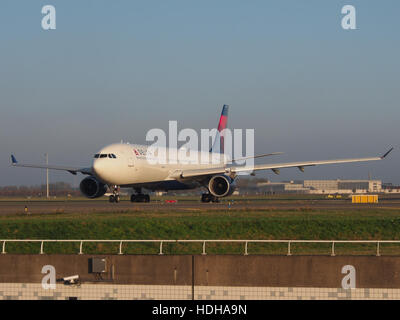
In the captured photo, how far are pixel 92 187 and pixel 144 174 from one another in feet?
16.8

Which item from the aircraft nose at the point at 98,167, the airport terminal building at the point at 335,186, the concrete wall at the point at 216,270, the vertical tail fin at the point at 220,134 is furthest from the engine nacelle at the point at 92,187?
the airport terminal building at the point at 335,186

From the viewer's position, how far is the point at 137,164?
192ft

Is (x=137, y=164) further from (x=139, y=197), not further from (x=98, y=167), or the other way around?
(x=139, y=197)

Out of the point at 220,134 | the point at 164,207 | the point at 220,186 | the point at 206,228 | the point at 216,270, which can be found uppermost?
the point at 220,134

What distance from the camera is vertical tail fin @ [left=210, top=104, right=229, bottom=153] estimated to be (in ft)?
261

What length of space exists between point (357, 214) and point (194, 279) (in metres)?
19.1

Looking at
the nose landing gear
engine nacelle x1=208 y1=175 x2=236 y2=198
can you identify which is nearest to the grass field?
engine nacelle x1=208 y1=175 x2=236 y2=198

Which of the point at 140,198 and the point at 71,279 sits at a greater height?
the point at 140,198

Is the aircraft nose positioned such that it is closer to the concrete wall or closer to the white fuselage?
the white fuselage

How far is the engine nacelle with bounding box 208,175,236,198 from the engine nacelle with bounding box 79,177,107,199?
378 inches

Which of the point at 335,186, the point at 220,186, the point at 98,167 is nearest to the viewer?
the point at 98,167

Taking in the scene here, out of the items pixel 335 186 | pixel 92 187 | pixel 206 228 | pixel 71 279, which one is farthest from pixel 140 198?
pixel 335 186

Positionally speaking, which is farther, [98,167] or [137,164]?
[137,164]

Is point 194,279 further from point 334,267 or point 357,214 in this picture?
point 357,214
